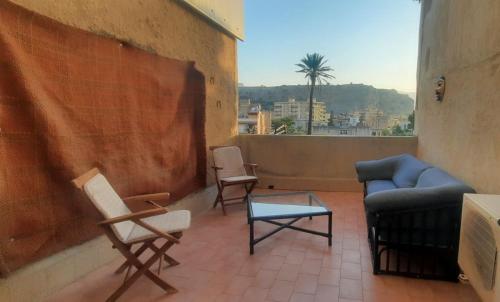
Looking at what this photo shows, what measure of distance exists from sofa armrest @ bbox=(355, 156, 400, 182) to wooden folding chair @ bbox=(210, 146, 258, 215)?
137cm

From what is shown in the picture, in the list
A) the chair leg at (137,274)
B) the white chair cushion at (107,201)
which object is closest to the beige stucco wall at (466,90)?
the chair leg at (137,274)

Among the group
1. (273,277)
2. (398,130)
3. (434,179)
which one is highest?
(398,130)

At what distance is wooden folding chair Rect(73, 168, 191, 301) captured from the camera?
6.34ft

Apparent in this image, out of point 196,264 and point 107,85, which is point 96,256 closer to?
point 196,264

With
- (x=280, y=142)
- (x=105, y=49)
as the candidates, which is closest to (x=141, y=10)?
(x=105, y=49)

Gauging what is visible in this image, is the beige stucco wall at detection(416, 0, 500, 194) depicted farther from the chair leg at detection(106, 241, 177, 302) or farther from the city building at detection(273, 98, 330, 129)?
the city building at detection(273, 98, 330, 129)

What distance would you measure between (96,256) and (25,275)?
22.5 inches

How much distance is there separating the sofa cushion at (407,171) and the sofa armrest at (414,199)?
99 centimetres

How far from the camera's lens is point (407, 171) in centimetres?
330

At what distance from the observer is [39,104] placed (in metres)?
1.85

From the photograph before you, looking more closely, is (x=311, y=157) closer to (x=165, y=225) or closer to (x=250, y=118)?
(x=250, y=118)

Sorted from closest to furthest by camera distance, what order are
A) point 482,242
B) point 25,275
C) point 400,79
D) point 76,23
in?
point 482,242, point 25,275, point 76,23, point 400,79

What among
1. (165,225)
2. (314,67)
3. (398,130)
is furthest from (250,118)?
(314,67)

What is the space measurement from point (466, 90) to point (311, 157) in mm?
2658
